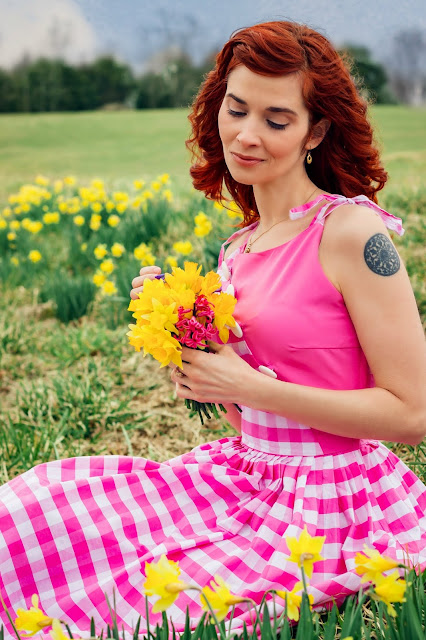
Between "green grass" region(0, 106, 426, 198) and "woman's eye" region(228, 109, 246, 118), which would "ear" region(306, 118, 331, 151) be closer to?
"woman's eye" region(228, 109, 246, 118)

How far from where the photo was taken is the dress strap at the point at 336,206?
1569mm

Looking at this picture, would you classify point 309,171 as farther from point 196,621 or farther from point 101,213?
point 101,213

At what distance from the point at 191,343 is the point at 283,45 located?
2.45 feet

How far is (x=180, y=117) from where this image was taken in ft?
51.5

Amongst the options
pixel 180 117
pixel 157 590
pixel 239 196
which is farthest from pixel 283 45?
pixel 180 117

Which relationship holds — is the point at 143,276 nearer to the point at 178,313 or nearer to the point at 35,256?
the point at 178,313

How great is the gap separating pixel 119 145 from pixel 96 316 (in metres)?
9.25

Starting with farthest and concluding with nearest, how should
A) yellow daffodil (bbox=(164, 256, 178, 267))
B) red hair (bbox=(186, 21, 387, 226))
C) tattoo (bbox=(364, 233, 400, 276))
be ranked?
1. yellow daffodil (bbox=(164, 256, 178, 267))
2. red hair (bbox=(186, 21, 387, 226))
3. tattoo (bbox=(364, 233, 400, 276))

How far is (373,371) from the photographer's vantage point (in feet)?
4.78

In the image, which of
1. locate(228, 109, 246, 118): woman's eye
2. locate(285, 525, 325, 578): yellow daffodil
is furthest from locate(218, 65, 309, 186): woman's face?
locate(285, 525, 325, 578): yellow daffodil

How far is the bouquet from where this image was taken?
1.34 meters

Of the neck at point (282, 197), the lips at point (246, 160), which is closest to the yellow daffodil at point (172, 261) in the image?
the neck at point (282, 197)

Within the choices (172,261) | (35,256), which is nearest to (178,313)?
(172,261)

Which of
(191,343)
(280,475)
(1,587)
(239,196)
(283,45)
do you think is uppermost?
(283,45)
